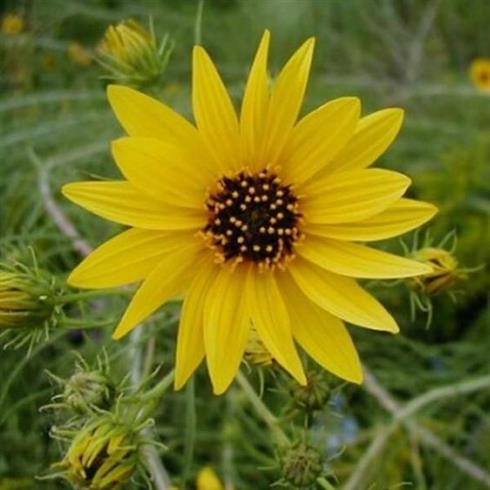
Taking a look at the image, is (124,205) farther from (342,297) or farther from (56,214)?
(56,214)

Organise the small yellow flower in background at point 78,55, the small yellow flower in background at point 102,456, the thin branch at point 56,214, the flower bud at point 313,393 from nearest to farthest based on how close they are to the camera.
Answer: the small yellow flower in background at point 102,456, the flower bud at point 313,393, the thin branch at point 56,214, the small yellow flower in background at point 78,55

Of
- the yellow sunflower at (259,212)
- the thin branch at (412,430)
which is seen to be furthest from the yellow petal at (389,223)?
the thin branch at (412,430)

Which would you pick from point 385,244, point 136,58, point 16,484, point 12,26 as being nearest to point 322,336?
point 136,58

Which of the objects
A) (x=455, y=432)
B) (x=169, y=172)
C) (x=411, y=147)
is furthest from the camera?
(x=411, y=147)

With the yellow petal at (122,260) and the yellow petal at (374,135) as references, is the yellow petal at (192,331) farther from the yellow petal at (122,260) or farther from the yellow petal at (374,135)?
the yellow petal at (374,135)

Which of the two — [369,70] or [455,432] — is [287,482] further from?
[369,70]

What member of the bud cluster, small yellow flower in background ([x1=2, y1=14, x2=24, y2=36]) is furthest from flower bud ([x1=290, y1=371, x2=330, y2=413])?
small yellow flower in background ([x1=2, y1=14, x2=24, y2=36])

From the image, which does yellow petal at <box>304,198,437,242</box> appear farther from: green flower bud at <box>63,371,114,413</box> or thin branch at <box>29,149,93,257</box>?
thin branch at <box>29,149,93,257</box>

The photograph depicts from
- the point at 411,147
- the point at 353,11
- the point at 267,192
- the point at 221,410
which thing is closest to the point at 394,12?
the point at 353,11
